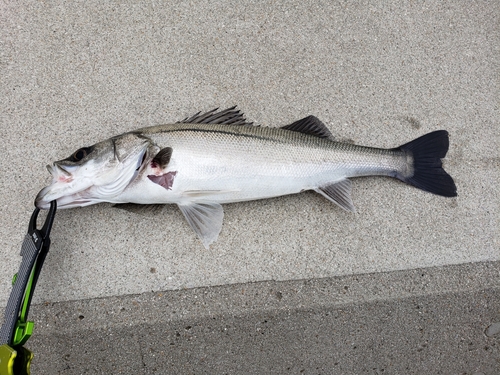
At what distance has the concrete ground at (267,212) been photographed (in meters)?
2.17

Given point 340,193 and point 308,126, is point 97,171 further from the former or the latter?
point 340,193

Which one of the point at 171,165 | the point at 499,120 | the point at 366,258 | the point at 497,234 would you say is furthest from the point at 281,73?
the point at 497,234

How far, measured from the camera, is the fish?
6.39 ft

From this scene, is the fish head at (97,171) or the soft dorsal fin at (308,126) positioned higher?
the fish head at (97,171)

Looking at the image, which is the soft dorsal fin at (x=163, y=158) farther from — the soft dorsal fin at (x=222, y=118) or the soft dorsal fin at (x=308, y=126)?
the soft dorsal fin at (x=308, y=126)

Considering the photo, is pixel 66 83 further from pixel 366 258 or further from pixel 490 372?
pixel 490 372

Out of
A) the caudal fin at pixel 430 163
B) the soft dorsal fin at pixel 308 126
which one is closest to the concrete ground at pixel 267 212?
the caudal fin at pixel 430 163

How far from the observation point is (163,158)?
1.97m

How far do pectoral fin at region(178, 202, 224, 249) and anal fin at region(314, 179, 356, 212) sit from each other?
646mm

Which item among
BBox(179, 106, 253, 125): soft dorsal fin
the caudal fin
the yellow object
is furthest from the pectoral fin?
the caudal fin

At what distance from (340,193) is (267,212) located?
19.0 inches

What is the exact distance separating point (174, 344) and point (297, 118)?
1.69m

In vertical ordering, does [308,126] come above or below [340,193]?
above

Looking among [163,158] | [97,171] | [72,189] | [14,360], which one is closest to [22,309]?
[14,360]
